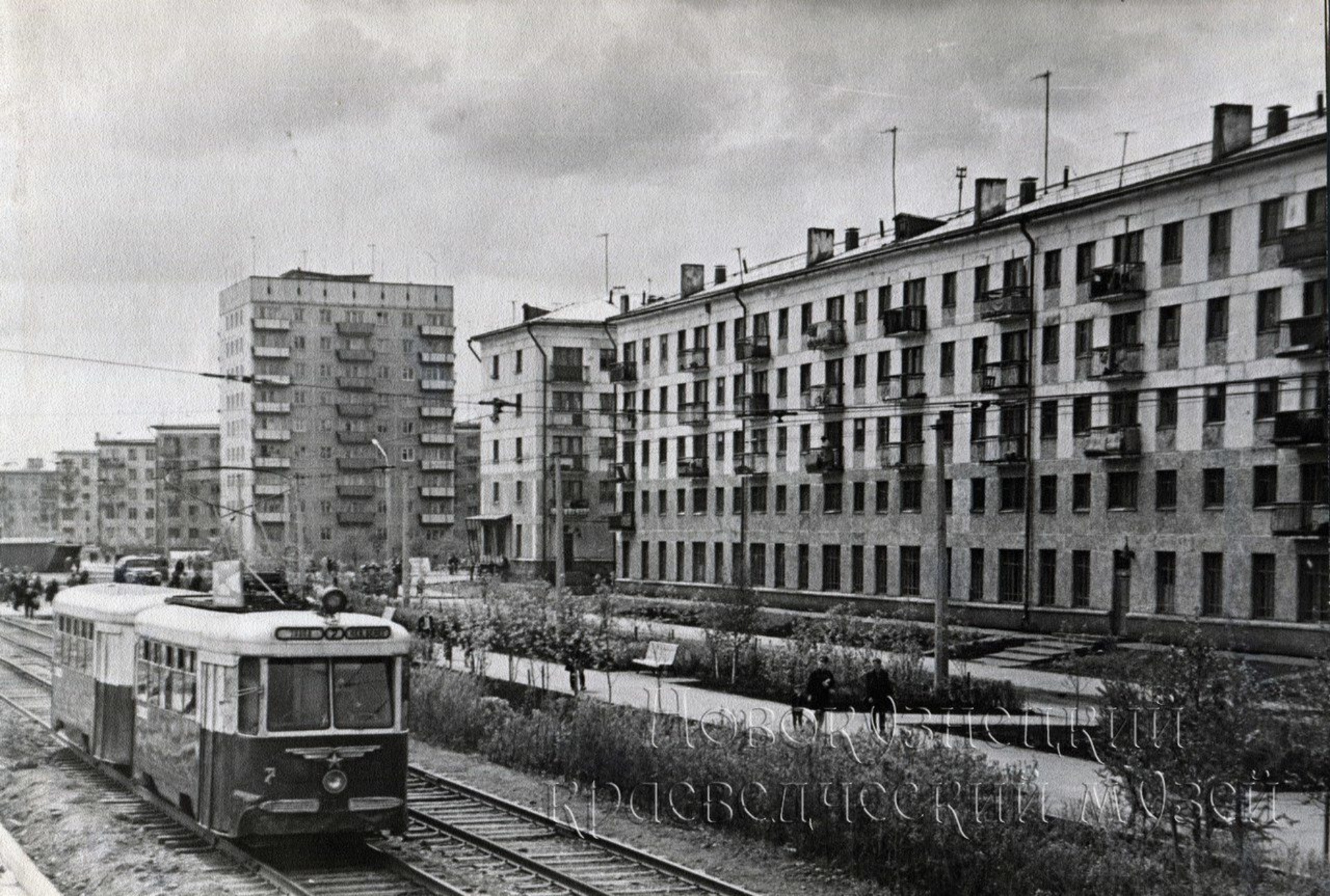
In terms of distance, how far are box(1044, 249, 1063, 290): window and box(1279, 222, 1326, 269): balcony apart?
7751 mm

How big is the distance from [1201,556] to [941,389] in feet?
38.7

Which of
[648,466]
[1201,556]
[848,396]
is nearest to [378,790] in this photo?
[1201,556]

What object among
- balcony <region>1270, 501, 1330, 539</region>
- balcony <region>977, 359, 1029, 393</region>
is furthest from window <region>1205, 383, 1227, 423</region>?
balcony <region>977, 359, 1029, 393</region>

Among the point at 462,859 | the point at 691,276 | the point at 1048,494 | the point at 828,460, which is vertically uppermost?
the point at 691,276

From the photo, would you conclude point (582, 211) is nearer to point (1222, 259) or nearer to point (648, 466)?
point (1222, 259)

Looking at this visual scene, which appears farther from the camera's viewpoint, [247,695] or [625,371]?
[625,371]

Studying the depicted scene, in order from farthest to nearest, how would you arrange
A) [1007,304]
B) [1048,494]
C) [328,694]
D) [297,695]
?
[1007,304]
[1048,494]
[328,694]
[297,695]

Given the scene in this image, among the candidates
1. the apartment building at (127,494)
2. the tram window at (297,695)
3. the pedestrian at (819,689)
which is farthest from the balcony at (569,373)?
the tram window at (297,695)

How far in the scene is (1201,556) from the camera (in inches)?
1270

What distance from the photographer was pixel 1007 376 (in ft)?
130

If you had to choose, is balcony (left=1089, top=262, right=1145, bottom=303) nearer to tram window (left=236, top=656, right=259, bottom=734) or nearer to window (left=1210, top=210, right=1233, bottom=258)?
window (left=1210, top=210, right=1233, bottom=258)

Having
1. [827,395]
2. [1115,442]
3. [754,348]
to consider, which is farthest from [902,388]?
[1115,442]

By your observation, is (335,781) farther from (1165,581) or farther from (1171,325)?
(1171,325)

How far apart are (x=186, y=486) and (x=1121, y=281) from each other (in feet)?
137
